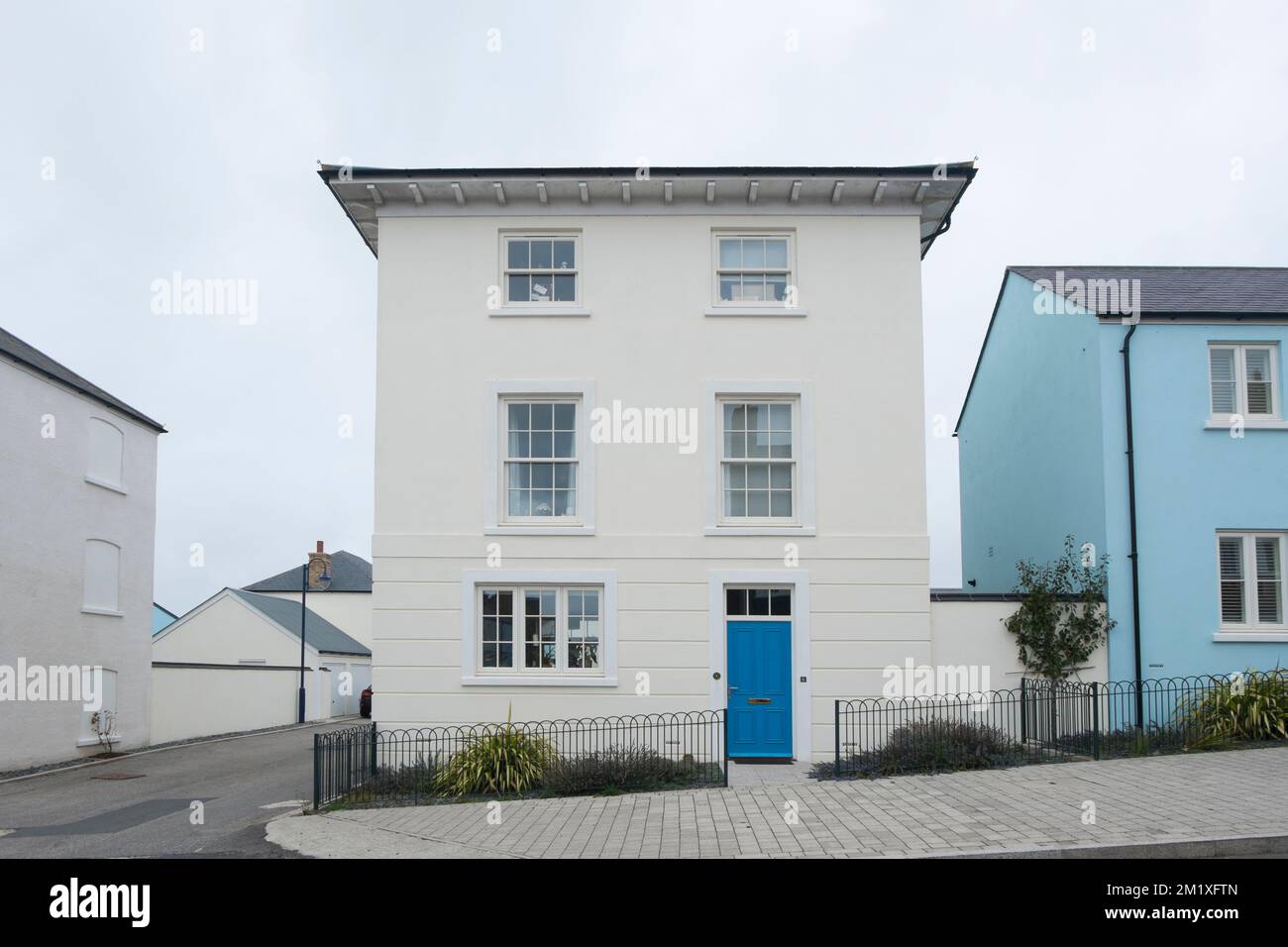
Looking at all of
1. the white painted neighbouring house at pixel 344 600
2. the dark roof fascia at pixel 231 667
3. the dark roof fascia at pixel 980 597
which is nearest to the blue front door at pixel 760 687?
the dark roof fascia at pixel 980 597

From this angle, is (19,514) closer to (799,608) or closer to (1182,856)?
(799,608)

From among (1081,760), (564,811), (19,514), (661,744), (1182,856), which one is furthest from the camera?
(19,514)

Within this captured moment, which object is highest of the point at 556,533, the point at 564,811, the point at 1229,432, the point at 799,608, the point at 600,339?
the point at 600,339

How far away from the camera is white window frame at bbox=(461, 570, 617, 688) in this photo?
16.9 meters

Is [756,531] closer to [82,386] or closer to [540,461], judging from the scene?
[540,461]

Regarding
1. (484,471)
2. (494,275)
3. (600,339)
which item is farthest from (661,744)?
(494,275)

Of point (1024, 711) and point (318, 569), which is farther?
point (318, 569)

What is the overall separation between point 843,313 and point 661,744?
7.06m

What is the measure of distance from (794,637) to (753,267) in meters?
5.74

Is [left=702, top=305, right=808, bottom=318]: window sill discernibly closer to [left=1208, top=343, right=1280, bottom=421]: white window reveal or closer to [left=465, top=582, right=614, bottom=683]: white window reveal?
[left=465, top=582, right=614, bottom=683]: white window reveal

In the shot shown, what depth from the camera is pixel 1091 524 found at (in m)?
18.5

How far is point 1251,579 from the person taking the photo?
18.1 m

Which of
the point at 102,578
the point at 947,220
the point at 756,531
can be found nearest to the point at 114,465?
the point at 102,578

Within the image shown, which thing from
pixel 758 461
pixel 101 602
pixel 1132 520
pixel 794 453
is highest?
pixel 794 453
